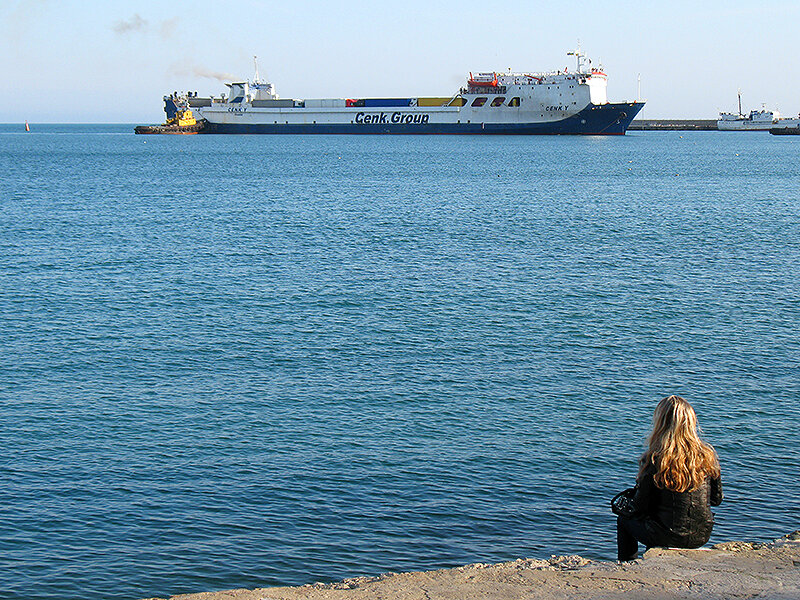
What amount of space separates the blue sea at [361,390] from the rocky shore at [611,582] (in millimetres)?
2115

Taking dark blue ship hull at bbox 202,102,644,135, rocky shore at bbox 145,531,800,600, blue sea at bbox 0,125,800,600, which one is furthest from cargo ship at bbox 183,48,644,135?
rocky shore at bbox 145,531,800,600

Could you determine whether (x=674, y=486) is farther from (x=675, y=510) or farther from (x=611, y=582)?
(x=611, y=582)

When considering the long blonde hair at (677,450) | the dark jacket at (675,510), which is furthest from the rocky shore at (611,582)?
the long blonde hair at (677,450)

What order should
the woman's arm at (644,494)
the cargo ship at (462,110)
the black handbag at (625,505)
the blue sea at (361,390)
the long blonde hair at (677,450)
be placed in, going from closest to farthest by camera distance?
the long blonde hair at (677,450) → the woman's arm at (644,494) → the black handbag at (625,505) → the blue sea at (361,390) → the cargo ship at (462,110)

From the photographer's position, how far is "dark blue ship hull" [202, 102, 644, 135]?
12506 cm

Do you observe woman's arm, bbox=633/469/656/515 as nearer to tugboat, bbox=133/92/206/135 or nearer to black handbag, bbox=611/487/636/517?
black handbag, bbox=611/487/636/517

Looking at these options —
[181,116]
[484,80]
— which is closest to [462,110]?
[484,80]

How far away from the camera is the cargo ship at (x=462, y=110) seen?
122438 millimetres

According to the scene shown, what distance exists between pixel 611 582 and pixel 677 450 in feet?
3.90

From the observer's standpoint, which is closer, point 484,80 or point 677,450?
point 677,450

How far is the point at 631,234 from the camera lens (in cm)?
3747

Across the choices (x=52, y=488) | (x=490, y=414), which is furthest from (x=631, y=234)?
(x=52, y=488)

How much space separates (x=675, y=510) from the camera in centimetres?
666

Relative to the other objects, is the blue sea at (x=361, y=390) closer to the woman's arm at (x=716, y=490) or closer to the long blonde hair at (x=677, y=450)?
the woman's arm at (x=716, y=490)
